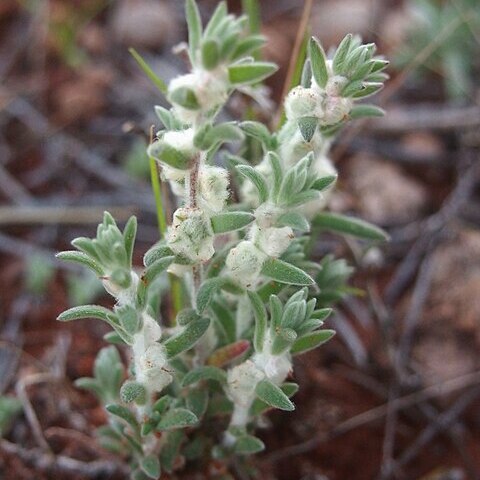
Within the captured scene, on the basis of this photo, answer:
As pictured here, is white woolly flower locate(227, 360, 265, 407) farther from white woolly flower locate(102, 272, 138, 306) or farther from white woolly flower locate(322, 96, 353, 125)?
white woolly flower locate(322, 96, 353, 125)

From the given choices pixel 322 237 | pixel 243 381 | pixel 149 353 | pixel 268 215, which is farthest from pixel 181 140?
pixel 322 237

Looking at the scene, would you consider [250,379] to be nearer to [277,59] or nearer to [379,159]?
[379,159]

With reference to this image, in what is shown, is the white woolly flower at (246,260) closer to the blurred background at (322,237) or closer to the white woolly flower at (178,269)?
the white woolly flower at (178,269)

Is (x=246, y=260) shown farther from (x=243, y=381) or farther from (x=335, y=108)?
(x=335, y=108)

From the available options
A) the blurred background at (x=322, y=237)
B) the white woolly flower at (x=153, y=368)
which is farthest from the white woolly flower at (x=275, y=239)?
the blurred background at (x=322, y=237)

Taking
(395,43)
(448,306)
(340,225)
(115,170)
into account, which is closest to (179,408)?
(340,225)

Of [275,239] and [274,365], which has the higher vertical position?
[275,239]
